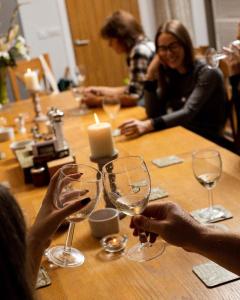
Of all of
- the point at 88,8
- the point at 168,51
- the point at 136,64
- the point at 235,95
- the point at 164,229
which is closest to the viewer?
the point at 164,229

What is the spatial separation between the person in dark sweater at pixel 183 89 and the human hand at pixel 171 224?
1.24 meters

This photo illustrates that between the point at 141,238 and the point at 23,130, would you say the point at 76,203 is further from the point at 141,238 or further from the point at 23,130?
the point at 23,130

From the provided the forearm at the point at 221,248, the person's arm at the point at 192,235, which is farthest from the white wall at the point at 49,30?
the forearm at the point at 221,248

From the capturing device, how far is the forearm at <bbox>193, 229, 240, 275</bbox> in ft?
3.49

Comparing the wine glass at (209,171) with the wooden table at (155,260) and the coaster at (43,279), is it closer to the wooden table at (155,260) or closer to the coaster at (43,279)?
the wooden table at (155,260)

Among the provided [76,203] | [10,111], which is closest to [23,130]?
[10,111]

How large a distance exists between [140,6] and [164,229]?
488 centimetres

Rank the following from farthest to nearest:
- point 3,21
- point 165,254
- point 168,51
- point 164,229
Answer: point 3,21, point 168,51, point 165,254, point 164,229

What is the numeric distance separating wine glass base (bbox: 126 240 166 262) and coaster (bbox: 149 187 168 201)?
0.26 m

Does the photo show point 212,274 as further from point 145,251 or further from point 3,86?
point 3,86

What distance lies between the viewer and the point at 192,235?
3.63ft

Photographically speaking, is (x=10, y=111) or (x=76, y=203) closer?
(x=76, y=203)

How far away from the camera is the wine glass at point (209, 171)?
55.6 inches

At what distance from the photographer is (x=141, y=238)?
128 cm
